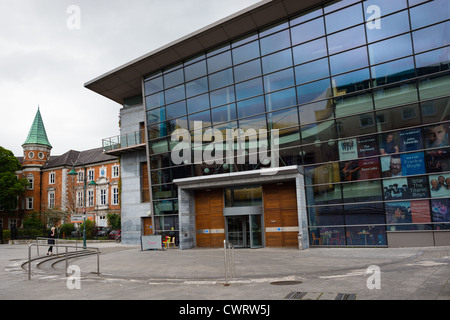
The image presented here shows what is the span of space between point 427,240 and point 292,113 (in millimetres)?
9722

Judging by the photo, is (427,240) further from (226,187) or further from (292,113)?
(226,187)

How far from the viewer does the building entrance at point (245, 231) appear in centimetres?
2152

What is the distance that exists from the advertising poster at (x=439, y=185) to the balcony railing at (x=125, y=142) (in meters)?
20.1

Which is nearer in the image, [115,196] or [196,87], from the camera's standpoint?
[196,87]

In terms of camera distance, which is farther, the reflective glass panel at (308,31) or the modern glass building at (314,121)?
the reflective glass panel at (308,31)

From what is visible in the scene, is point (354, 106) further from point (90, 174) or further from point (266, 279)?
point (90, 174)

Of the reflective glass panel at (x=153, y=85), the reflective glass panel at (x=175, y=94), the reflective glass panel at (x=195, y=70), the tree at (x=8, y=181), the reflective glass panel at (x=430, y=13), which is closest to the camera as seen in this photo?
the reflective glass panel at (x=430, y=13)

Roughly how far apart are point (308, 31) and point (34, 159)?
62.7 meters

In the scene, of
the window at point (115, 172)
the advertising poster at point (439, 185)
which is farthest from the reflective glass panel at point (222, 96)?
the window at point (115, 172)

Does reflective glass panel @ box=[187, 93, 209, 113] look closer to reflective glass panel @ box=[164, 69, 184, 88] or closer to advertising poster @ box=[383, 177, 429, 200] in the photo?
reflective glass panel @ box=[164, 69, 184, 88]

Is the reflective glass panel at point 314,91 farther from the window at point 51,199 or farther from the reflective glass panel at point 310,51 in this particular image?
the window at point 51,199

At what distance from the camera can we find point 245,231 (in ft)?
72.0

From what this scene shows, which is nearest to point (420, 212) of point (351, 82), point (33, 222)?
point (351, 82)

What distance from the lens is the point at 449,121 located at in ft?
54.0
